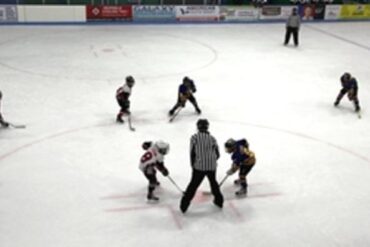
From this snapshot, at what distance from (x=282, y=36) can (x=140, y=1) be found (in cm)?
691

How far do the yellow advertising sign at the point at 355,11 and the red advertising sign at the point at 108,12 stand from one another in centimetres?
945

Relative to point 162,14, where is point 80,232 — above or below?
below

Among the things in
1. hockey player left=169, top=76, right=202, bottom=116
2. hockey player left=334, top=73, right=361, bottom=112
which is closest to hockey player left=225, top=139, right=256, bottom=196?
hockey player left=169, top=76, right=202, bottom=116

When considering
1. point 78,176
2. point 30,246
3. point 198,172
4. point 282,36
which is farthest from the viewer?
point 282,36

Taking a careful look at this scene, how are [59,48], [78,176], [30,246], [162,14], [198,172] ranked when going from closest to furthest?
[30,246] < [198,172] < [78,176] < [59,48] < [162,14]

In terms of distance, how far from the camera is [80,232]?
6727mm

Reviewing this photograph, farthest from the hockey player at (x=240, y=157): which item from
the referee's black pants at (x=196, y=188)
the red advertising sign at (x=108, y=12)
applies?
the red advertising sign at (x=108, y=12)

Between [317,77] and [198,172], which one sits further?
[317,77]

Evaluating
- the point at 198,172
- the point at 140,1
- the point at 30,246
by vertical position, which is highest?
the point at 140,1

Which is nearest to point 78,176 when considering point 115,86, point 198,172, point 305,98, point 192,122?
point 198,172

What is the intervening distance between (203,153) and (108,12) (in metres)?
15.5

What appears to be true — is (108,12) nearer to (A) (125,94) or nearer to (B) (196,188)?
(A) (125,94)

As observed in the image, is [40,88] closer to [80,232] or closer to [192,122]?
[192,122]

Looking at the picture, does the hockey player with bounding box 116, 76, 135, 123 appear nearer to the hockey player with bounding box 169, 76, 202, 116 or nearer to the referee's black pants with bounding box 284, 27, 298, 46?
the hockey player with bounding box 169, 76, 202, 116
